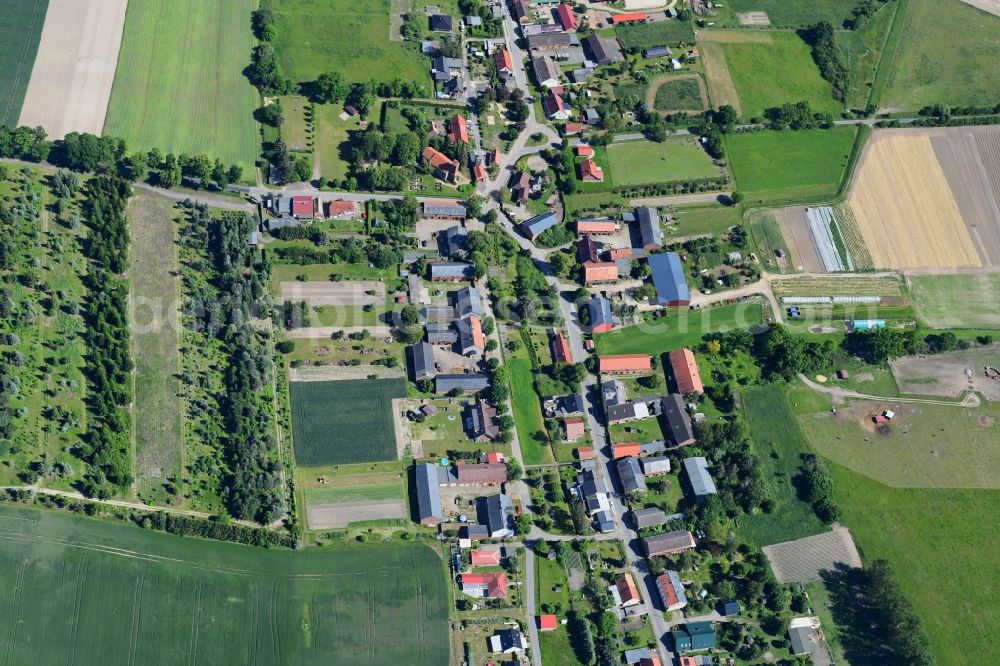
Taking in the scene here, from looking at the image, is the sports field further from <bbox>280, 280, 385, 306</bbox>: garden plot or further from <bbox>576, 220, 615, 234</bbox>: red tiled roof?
<bbox>280, 280, 385, 306</bbox>: garden plot

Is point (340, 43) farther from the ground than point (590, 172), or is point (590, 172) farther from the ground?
point (340, 43)

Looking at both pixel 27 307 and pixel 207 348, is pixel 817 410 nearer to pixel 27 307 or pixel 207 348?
pixel 207 348

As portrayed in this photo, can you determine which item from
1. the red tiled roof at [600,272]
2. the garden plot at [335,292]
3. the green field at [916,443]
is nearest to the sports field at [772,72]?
the red tiled roof at [600,272]

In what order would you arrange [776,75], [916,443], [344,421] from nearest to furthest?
[344,421]
[916,443]
[776,75]

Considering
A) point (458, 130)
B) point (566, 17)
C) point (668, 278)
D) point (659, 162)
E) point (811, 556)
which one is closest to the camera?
point (811, 556)

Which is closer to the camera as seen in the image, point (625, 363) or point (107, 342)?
point (107, 342)

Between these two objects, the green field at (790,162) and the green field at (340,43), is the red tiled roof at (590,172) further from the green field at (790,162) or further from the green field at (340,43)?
the green field at (340,43)

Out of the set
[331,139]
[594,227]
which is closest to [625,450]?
[594,227]

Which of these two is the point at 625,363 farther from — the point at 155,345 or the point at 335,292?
the point at 155,345

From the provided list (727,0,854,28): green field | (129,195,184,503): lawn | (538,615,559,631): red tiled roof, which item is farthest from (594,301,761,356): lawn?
(727,0,854,28): green field
